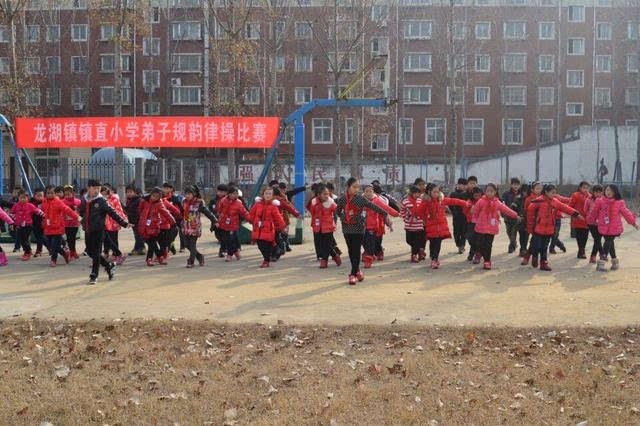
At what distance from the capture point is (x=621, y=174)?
141 feet

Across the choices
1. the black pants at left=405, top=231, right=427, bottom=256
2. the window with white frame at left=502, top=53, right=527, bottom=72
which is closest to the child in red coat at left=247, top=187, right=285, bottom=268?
the black pants at left=405, top=231, right=427, bottom=256

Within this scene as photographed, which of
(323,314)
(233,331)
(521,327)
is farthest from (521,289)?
(233,331)

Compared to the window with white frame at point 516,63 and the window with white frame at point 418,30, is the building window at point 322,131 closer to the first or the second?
the window with white frame at point 418,30

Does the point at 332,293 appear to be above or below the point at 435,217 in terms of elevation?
below

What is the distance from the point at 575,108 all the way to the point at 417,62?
1199cm

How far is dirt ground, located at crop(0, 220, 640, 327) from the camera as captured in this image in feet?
27.8

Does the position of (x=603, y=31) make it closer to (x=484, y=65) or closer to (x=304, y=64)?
(x=484, y=65)

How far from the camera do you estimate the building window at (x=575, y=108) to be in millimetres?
50500

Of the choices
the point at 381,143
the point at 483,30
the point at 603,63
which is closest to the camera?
the point at 483,30

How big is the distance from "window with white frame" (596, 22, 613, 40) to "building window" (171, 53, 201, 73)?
95.4 feet

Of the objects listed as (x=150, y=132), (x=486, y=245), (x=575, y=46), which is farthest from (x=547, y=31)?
(x=486, y=245)

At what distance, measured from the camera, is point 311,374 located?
6430 millimetres

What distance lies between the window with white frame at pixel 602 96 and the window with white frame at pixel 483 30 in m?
8.99

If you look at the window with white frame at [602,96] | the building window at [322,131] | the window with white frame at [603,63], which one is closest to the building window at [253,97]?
the building window at [322,131]
